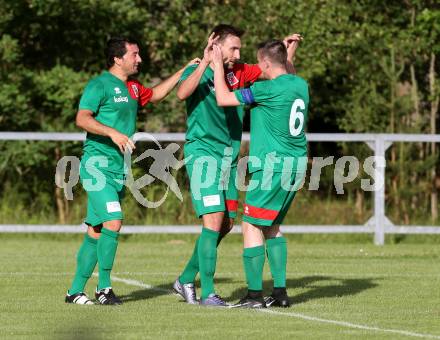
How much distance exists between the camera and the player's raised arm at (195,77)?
1138cm

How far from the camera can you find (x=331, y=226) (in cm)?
1953

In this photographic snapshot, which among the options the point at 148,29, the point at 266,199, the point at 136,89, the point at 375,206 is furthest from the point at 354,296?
the point at 148,29

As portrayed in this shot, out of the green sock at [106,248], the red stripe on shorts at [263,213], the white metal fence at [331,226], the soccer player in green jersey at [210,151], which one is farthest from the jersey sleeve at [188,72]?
the white metal fence at [331,226]

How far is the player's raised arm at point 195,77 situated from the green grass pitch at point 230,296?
1726mm

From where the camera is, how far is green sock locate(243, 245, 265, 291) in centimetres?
1145

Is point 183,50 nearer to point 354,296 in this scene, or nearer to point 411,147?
point 411,147

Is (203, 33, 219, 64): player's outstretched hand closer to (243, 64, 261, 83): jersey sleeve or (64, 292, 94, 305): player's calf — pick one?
(243, 64, 261, 83): jersey sleeve

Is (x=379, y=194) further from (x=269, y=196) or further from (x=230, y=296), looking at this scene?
(x=269, y=196)

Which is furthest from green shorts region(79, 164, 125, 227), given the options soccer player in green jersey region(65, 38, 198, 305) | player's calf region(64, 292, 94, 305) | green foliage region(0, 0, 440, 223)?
green foliage region(0, 0, 440, 223)

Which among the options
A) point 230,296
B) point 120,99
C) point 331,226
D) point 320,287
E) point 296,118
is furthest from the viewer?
point 331,226

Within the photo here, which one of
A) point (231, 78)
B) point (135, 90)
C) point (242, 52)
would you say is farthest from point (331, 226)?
point (135, 90)

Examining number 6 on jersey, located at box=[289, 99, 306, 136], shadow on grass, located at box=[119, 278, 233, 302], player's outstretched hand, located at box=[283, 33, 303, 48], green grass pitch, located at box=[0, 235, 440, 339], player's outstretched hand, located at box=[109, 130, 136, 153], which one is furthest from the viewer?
shadow on grass, located at box=[119, 278, 233, 302]

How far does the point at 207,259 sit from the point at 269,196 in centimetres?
75

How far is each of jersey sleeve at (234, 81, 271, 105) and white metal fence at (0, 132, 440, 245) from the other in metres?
7.75
